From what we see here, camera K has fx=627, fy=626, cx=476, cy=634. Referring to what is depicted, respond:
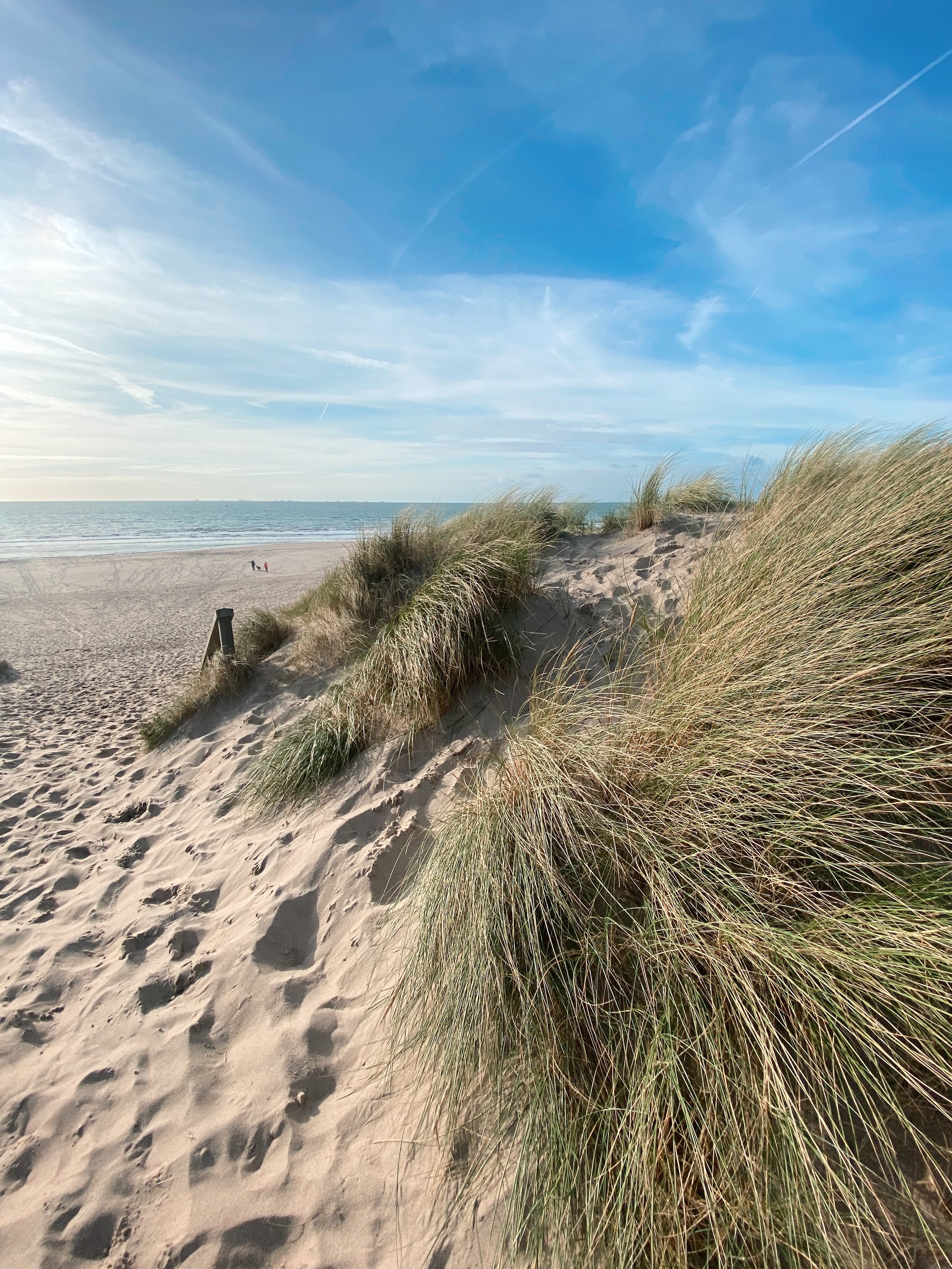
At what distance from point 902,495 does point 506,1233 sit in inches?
137

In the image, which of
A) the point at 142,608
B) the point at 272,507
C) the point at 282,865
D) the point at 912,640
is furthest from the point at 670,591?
the point at 272,507

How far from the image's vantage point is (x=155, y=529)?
137 feet

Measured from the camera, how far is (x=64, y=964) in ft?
10.8

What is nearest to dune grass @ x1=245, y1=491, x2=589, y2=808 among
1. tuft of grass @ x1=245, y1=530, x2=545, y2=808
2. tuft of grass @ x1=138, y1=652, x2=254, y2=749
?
tuft of grass @ x1=245, y1=530, x2=545, y2=808

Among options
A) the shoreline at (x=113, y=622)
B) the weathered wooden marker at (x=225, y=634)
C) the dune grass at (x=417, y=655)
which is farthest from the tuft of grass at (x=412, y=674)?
the shoreline at (x=113, y=622)

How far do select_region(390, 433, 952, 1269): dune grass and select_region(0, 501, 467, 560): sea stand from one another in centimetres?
434

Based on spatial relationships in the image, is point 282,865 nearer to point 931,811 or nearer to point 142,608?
point 931,811

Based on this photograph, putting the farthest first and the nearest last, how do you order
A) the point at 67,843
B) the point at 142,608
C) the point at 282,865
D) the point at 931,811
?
the point at 142,608 < the point at 67,843 < the point at 282,865 < the point at 931,811

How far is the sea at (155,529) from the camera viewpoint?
92.8ft

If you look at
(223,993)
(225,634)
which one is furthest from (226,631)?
(223,993)

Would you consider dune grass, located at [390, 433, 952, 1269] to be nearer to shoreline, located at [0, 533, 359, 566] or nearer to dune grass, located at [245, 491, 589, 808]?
dune grass, located at [245, 491, 589, 808]

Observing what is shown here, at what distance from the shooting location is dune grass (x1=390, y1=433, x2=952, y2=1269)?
161cm

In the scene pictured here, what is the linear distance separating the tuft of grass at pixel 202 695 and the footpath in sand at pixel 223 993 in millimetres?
155

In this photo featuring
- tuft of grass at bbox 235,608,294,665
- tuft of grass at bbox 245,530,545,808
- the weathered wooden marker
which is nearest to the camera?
tuft of grass at bbox 245,530,545,808
